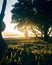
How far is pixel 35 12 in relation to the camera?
38750 millimetres

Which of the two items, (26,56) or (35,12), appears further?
(35,12)

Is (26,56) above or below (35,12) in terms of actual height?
below

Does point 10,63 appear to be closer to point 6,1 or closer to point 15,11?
point 6,1

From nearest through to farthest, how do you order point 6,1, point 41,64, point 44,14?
point 41,64 → point 6,1 → point 44,14

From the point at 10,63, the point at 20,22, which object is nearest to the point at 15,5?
the point at 20,22

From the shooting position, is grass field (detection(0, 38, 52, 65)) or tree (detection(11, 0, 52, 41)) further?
tree (detection(11, 0, 52, 41))

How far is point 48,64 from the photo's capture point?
33.4 feet

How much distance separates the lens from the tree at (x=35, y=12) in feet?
120

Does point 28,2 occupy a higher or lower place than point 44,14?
higher

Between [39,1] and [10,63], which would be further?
[39,1]

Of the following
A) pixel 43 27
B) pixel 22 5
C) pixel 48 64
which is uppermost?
pixel 22 5

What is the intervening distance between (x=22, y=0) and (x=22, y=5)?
51.5 inches

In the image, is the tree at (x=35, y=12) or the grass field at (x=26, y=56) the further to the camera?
the tree at (x=35, y=12)

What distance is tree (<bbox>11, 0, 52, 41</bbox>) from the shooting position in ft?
120
